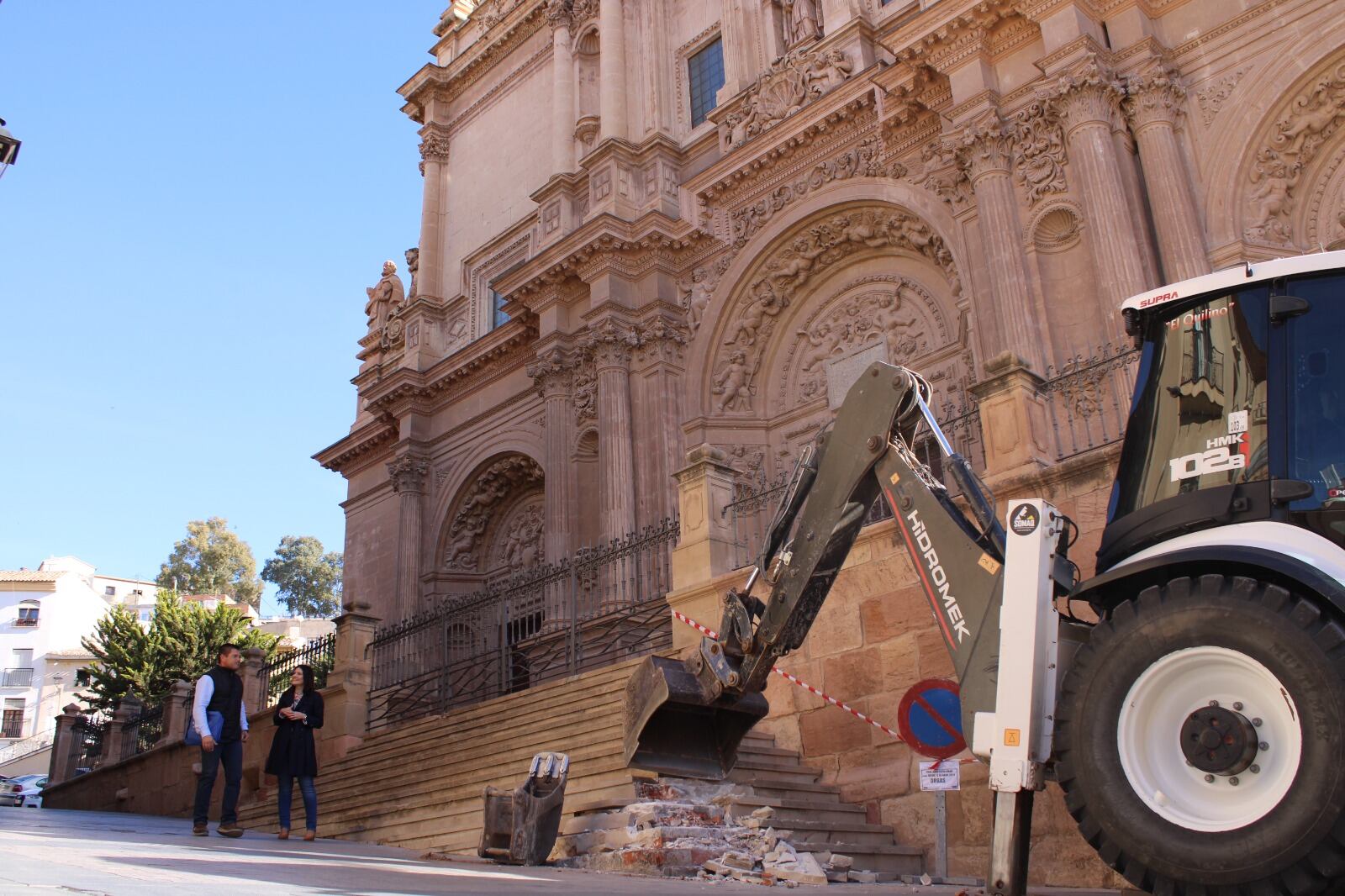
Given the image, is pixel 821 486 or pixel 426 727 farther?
pixel 426 727

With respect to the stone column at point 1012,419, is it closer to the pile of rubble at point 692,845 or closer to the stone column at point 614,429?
the pile of rubble at point 692,845

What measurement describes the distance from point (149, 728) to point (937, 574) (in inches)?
817

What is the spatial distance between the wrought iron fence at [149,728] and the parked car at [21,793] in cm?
541

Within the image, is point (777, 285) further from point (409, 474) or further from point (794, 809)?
point (794, 809)

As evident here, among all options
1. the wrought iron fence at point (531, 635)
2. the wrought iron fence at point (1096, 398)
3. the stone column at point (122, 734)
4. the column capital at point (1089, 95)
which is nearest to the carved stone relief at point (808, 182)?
the column capital at point (1089, 95)

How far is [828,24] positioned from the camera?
19891mm

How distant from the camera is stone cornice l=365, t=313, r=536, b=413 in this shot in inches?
940

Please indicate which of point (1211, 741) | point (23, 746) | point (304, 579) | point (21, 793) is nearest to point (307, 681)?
point (1211, 741)

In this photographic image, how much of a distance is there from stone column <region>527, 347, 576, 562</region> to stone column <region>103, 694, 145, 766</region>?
9.42 meters

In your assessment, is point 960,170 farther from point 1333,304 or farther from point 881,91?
point 1333,304

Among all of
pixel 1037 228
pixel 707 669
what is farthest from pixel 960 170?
pixel 707 669

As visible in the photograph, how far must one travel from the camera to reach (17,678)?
206 ft

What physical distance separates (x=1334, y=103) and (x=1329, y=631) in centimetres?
1256

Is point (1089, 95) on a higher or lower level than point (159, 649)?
higher
